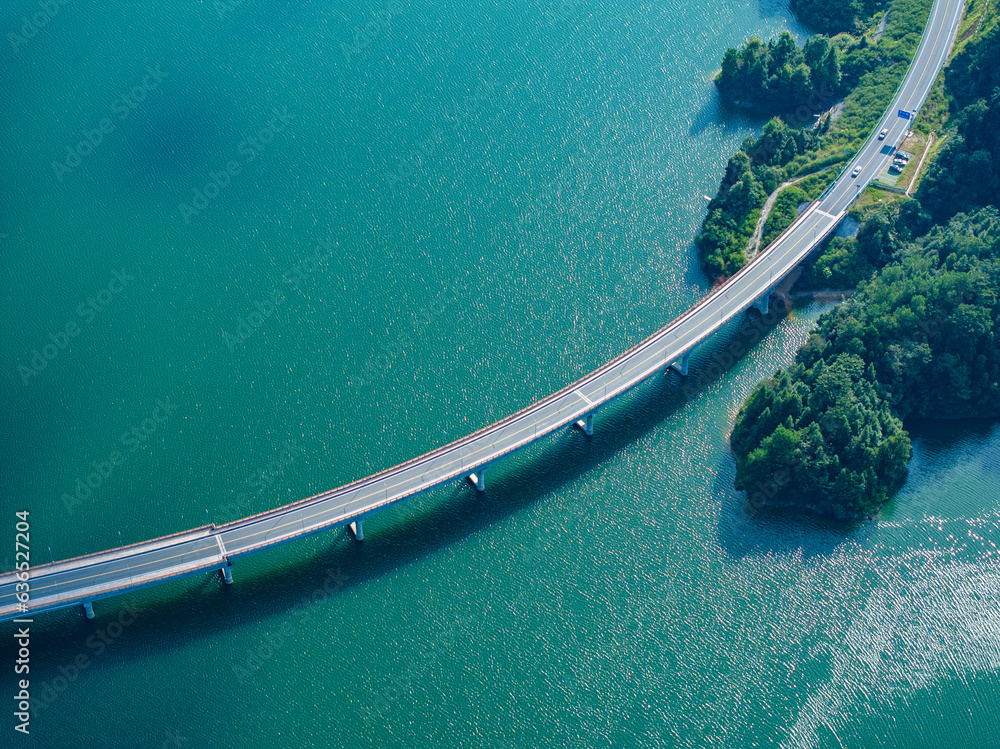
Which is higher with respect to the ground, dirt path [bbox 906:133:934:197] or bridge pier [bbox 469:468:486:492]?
bridge pier [bbox 469:468:486:492]

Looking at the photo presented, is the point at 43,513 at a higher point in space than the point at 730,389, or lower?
higher

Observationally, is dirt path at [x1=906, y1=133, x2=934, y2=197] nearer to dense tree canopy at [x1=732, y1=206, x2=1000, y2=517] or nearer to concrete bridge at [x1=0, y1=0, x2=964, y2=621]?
concrete bridge at [x1=0, y1=0, x2=964, y2=621]

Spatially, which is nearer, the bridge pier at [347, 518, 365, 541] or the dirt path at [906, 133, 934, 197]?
the bridge pier at [347, 518, 365, 541]

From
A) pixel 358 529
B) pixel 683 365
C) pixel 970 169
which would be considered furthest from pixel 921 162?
pixel 358 529

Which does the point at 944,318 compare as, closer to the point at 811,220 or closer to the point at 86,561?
the point at 811,220

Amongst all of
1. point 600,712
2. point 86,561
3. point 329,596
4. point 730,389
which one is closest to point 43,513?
point 86,561

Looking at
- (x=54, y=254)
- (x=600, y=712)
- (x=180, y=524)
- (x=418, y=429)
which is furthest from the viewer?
(x=54, y=254)

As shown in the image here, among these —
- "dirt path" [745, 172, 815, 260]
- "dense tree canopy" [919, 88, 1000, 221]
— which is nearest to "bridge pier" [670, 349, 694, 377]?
"dirt path" [745, 172, 815, 260]
